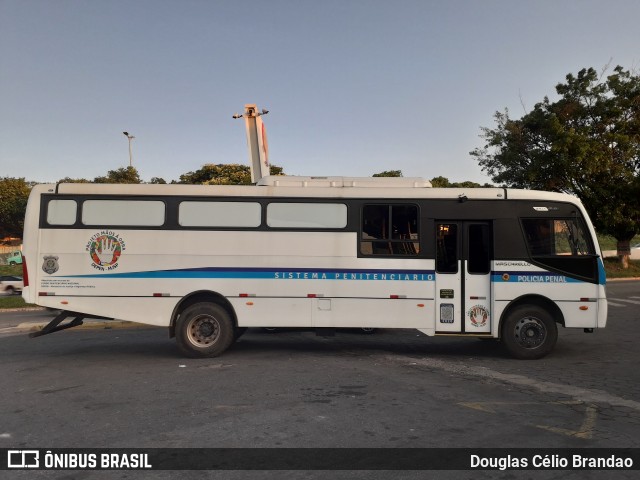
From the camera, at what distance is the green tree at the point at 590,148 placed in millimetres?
26438

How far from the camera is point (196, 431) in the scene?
5.35m

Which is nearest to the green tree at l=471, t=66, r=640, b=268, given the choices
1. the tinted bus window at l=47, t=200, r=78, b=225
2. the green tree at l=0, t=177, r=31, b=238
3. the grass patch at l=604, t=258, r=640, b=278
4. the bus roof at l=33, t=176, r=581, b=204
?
the grass patch at l=604, t=258, r=640, b=278

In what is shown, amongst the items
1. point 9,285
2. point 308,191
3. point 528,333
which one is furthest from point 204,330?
point 9,285

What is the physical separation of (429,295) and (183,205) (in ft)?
15.9

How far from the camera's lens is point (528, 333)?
917 centimetres

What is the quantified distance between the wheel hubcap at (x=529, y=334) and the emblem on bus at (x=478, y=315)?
0.58m

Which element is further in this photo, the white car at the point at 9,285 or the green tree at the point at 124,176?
the green tree at the point at 124,176

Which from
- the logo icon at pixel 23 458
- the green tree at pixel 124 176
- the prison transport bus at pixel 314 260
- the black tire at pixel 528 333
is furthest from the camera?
the green tree at pixel 124 176

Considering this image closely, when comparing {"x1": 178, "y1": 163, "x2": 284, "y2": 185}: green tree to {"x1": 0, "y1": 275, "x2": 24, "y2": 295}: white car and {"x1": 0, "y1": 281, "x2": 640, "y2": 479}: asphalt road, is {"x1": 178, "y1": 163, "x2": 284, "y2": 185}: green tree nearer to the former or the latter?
{"x1": 0, "y1": 275, "x2": 24, "y2": 295}: white car

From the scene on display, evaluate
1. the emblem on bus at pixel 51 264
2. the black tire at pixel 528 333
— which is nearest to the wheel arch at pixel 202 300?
the emblem on bus at pixel 51 264

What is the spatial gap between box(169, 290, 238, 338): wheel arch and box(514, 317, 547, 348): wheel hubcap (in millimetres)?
5160

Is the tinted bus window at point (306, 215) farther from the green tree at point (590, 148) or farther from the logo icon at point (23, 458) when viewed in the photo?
the green tree at point (590, 148)

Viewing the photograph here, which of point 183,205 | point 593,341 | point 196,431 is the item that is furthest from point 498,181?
point 196,431

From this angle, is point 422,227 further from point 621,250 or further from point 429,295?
point 621,250
